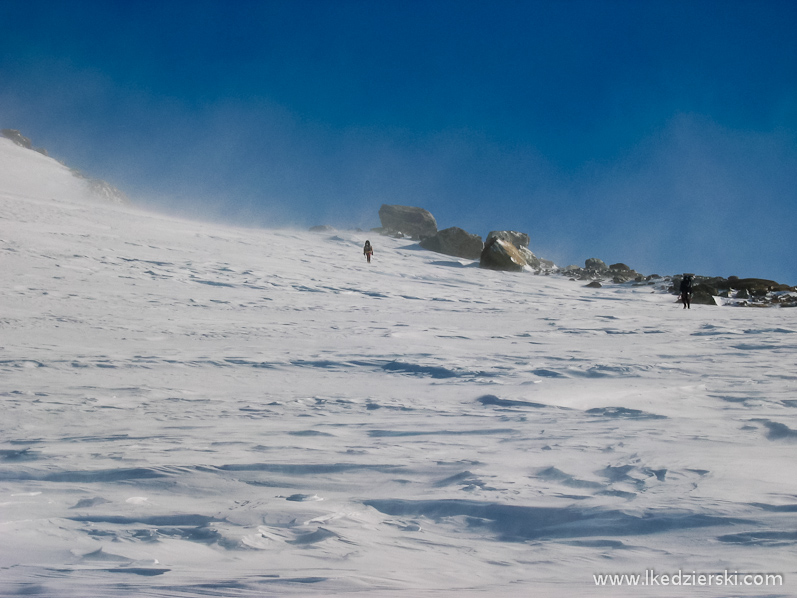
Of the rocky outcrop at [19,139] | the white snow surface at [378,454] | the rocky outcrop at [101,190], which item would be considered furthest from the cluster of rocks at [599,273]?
the rocky outcrop at [19,139]

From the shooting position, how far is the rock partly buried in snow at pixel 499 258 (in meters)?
24.7

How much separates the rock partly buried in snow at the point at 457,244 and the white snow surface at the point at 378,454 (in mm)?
19393

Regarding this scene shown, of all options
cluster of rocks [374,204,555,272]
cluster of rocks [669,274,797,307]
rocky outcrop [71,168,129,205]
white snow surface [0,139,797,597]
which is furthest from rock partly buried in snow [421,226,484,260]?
rocky outcrop [71,168,129,205]

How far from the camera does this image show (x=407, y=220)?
44.8 metres

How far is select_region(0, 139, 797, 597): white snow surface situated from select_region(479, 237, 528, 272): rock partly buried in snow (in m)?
14.8

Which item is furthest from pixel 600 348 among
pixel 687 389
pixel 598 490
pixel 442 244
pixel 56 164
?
pixel 56 164

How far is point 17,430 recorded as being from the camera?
4.16 meters

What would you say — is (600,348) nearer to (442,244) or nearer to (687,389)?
(687,389)

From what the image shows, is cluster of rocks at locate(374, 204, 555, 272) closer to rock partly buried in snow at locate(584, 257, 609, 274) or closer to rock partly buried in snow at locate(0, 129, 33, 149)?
rock partly buried in snow at locate(584, 257, 609, 274)

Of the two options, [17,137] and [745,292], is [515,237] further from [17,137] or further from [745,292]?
[17,137]

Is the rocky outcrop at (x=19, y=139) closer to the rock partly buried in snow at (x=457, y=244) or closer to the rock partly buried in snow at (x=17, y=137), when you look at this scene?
the rock partly buried in snow at (x=17, y=137)

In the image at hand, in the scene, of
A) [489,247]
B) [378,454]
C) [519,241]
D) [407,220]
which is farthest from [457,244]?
[378,454]

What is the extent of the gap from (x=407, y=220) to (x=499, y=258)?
20.8 metres

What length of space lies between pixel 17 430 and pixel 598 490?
4059mm
